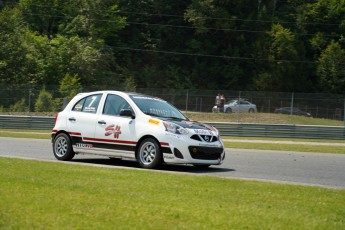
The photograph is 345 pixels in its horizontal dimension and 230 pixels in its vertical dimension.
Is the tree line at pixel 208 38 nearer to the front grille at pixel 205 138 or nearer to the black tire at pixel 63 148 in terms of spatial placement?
the black tire at pixel 63 148

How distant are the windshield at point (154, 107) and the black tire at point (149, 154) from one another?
2.37ft

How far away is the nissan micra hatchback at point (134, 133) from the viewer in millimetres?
13117

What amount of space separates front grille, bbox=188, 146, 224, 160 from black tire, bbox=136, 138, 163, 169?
64 cm

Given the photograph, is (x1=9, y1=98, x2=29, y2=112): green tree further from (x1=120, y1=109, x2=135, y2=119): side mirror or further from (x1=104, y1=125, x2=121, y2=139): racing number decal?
(x1=120, y1=109, x2=135, y2=119): side mirror

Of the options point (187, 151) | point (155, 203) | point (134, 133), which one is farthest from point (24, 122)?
point (155, 203)

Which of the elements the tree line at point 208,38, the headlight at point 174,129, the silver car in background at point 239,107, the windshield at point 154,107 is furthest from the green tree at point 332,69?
the headlight at point 174,129

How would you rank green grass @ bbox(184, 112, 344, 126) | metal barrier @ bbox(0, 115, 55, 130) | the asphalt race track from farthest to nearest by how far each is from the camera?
1. green grass @ bbox(184, 112, 344, 126)
2. metal barrier @ bbox(0, 115, 55, 130)
3. the asphalt race track

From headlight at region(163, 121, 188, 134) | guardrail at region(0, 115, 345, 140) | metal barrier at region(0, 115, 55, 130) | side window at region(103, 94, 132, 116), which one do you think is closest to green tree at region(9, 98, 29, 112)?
metal barrier at region(0, 115, 55, 130)

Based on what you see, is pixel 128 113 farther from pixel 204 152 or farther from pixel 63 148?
pixel 63 148

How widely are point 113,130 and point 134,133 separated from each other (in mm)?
628

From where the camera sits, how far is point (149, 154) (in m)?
13.3

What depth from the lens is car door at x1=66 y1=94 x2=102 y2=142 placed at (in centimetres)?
1448

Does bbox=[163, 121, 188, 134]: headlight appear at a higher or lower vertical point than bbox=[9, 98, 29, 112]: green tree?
lower

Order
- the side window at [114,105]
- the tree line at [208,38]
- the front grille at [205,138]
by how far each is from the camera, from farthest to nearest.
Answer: the tree line at [208,38]
the side window at [114,105]
the front grille at [205,138]
